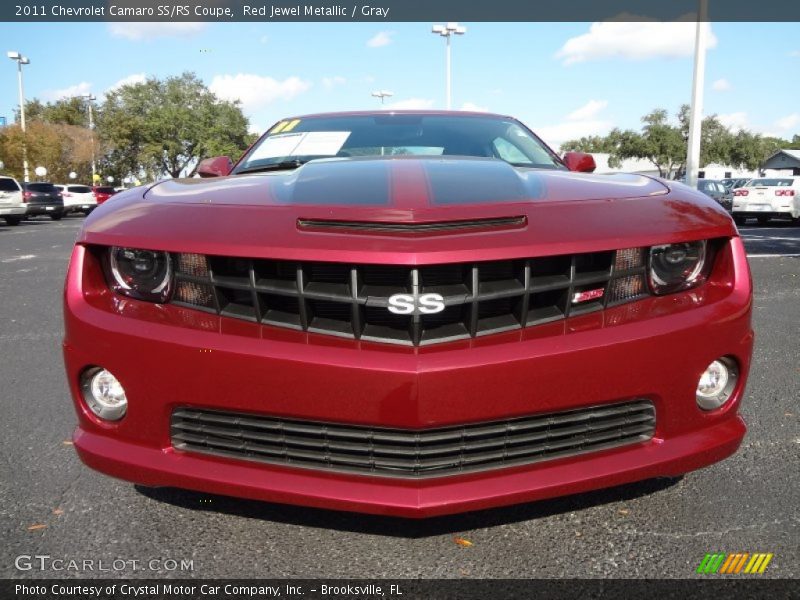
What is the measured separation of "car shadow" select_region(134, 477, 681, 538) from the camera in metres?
2.08

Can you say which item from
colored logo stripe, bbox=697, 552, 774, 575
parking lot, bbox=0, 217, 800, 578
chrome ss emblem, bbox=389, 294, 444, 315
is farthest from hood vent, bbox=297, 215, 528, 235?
colored logo stripe, bbox=697, 552, 774, 575

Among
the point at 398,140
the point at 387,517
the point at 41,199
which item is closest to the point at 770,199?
the point at 398,140

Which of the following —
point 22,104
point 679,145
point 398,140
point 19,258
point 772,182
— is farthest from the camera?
point 679,145

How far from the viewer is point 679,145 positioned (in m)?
59.0

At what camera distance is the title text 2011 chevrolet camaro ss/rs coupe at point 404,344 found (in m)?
1.68

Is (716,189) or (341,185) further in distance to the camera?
(716,189)

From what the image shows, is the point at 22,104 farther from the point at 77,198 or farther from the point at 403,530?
the point at 403,530

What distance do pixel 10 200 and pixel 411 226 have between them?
24.7 metres

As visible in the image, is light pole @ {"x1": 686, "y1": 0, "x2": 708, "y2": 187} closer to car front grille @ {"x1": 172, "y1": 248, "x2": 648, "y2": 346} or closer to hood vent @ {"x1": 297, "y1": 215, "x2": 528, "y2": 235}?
car front grille @ {"x1": 172, "y1": 248, "x2": 648, "y2": 346}

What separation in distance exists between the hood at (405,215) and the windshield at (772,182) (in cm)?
1998

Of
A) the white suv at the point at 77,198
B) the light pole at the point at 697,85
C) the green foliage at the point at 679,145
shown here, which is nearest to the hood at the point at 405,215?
the light pole at the point at 697,85

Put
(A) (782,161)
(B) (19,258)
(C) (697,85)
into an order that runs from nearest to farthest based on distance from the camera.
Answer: (B) (19,258) < (C) (697,85) < (A) (782,161)

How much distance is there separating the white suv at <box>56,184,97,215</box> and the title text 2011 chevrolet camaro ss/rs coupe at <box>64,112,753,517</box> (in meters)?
34.1

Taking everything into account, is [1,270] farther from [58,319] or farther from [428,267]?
[428,267]
